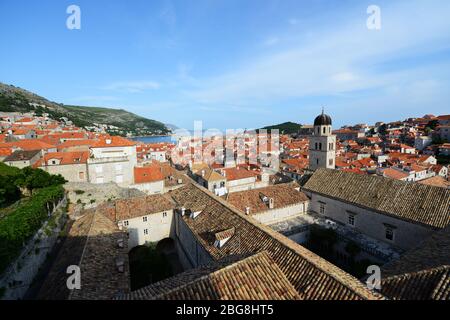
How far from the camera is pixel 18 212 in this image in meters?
19.8

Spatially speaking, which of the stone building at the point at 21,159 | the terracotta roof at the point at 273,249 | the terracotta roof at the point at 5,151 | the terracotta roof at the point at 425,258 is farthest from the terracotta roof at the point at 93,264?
the terracotta roof at the point at 5,151

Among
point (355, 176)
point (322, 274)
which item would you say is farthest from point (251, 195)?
point (322, 274)

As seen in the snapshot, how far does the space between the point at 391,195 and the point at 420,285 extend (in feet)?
49.1

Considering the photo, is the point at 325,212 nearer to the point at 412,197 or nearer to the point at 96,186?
the point at 412,197

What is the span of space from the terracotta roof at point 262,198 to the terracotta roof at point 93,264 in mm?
12619

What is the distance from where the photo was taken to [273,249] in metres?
13.5

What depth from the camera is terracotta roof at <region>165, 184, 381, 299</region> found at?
9.77 m

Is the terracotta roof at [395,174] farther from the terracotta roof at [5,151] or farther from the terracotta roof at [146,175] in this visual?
the terracotta roof at [5,151]

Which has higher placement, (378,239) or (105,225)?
(105,225)

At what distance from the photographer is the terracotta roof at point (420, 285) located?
10.6 meters

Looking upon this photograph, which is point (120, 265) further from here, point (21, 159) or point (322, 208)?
point (21, 159)

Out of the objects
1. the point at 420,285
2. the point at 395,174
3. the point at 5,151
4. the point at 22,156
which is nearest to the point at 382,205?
the point at 420,285
